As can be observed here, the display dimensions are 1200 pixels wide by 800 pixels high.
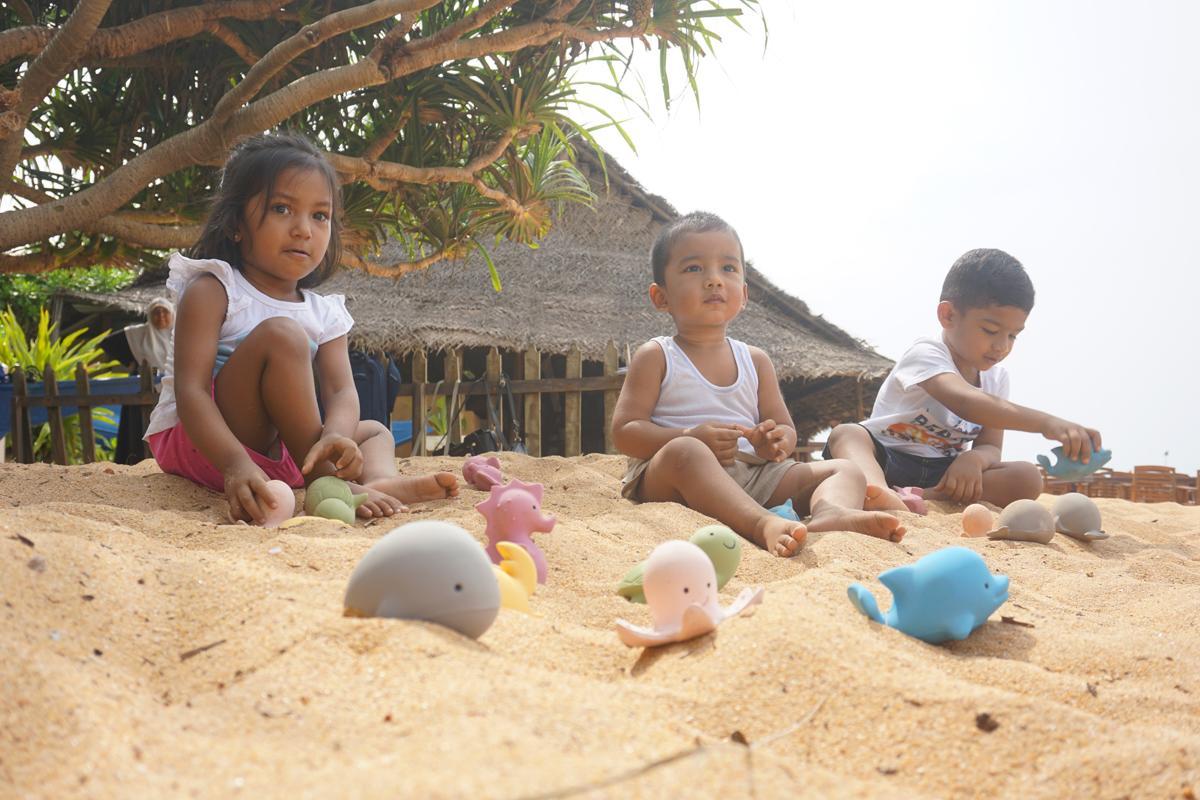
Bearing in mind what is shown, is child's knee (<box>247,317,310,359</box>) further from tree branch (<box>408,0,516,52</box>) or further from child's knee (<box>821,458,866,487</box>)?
tree branch (<box>408,0,516,52</box>)

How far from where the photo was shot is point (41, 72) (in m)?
3.65

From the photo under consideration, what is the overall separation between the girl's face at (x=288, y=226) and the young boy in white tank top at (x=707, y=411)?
1.19 m

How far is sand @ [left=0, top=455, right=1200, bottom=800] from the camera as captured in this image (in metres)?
0.85

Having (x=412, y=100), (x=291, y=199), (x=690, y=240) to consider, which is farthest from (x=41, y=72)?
(x=690, y=240)

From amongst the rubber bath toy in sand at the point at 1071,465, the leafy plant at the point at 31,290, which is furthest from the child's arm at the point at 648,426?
the leafy plant at the point at 31,290

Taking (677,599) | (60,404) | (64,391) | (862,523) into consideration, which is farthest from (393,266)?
(677,599)

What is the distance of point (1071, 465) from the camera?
3525mm

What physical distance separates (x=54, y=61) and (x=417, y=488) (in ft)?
7.76

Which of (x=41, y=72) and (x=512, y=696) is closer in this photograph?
(x=512, y=696)

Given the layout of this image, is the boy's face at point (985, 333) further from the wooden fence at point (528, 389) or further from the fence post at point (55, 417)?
the fence post at point (55, 417)

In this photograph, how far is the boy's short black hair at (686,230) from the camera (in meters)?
3.46

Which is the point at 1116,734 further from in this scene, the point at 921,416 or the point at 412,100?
the point at 412,100

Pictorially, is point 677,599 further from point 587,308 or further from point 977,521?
point 587,308

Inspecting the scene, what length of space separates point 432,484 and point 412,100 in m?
2.88
